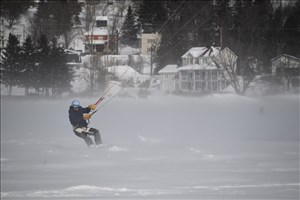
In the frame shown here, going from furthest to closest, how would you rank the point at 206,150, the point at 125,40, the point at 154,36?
1. the point at 206,150
2. the point at 125,40
3. the point at 154,36

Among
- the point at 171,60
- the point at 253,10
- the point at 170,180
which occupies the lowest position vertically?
the point at 170,180

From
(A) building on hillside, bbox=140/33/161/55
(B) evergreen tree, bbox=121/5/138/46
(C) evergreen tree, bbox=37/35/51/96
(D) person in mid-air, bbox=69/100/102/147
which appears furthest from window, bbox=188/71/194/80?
(D) person in mid-air, bbox=69/100/102/147

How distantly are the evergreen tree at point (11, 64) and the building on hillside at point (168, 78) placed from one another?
3.01 m

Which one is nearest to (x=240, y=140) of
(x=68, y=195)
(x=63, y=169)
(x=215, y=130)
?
(x=215, y=130)

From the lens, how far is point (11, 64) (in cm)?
917

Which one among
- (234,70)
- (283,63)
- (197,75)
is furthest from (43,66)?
(283,63)

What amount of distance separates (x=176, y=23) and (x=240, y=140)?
137m

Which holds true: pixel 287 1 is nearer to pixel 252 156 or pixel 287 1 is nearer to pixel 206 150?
pixel 252 156

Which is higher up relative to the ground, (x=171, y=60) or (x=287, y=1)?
(x=287, y=1)

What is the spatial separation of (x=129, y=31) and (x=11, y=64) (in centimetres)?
432

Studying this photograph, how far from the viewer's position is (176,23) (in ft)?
46.3

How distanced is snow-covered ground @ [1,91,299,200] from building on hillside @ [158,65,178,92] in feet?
208

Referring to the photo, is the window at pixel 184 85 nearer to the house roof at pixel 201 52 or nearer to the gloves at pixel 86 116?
the house roof at pixel 201 52

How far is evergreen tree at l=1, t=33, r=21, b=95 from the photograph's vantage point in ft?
29.8
